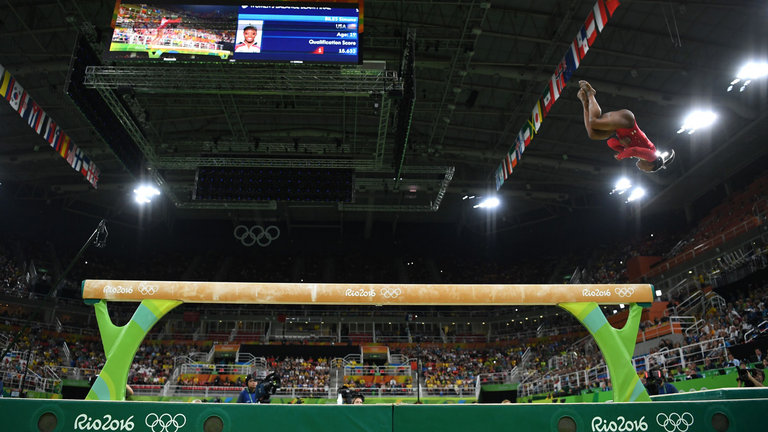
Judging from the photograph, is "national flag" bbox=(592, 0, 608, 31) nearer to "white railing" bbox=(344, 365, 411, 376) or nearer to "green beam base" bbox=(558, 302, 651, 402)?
"green beam base" bbox=(558, 302, 651, 402)

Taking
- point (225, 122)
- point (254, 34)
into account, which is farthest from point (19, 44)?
point (254, 34)

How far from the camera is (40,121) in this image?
46.1 ft

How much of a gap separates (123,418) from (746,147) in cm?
2289

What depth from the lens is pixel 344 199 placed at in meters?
16.4

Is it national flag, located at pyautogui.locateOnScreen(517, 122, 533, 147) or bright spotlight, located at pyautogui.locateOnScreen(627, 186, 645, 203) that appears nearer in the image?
national flag, located at pyautogui.locateOnScreen(517, 122, 533, 147)

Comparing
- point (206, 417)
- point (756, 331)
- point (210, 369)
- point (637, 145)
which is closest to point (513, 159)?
point (756, 331)

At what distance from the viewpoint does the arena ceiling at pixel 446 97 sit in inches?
506

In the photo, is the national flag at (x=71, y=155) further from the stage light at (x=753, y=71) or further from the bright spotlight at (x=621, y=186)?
the bright spotlight at (x=621, y=186)

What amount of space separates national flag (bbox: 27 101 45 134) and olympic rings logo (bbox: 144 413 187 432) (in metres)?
13.9

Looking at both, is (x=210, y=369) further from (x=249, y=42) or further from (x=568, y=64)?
(x=568, y=64)

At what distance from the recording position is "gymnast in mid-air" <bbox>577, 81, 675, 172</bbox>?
17.9 feet

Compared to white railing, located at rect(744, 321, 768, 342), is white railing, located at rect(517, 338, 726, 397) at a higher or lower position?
lower

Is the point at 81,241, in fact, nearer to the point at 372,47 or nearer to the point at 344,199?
the point at 344,199

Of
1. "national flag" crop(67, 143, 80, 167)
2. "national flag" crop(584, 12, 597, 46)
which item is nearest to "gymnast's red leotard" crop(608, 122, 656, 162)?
"national flag" crop(584, 12, 597, 46)
